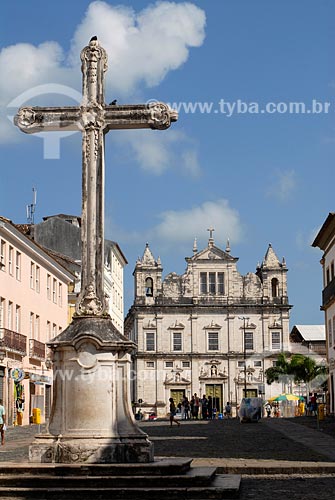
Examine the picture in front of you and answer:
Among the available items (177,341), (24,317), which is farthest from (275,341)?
(24,317)

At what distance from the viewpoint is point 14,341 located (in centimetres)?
3847

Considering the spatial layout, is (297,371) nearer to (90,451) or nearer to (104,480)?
(90,451)

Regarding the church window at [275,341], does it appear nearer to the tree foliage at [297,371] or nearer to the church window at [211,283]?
the tree foliage at [297,371]

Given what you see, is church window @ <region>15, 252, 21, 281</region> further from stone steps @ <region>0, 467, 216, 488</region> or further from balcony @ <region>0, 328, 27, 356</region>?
stone steps @ <region>0, 467, 216, 488</region>

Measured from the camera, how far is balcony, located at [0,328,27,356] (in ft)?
121

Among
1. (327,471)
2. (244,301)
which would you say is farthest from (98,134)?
(244,301)

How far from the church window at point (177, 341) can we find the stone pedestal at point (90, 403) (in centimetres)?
6839

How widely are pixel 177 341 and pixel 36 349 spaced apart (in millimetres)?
38937

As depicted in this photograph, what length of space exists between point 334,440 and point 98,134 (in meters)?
14.3

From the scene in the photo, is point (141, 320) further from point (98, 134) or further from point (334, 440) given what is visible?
point (98, 134)

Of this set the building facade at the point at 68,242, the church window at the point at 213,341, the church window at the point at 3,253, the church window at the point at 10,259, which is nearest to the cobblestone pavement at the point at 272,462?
the church window at the point at 3,253

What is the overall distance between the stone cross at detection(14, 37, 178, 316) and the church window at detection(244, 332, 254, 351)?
2701 inches

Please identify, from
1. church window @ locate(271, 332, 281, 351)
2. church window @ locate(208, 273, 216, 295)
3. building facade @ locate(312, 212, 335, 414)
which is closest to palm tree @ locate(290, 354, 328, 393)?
church window @ locate(271, 332, 281, 351)

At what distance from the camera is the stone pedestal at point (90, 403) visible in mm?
11578
